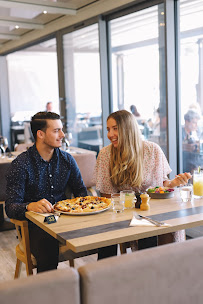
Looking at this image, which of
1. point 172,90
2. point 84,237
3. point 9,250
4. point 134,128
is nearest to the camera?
point 84,237

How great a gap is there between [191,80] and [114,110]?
5.05 feet

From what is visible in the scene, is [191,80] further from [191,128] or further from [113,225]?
[113,225]

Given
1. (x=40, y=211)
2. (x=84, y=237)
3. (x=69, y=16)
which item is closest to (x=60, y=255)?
(x=40, y=211)

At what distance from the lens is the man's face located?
2.68 metres

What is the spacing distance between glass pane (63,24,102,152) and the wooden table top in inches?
137

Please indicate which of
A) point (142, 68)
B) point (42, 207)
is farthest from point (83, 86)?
point (42, 207)

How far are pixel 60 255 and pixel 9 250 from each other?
4.95 feet

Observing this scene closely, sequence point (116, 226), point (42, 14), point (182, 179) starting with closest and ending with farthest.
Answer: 1. point (116, 226)
2. point (182, 179)
3. point (42, 14)

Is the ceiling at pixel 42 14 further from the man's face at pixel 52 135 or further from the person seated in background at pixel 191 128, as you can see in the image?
the man's face at pixel 52 135

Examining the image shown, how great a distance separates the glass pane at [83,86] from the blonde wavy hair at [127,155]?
2.83 metres

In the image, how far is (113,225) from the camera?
1974 mm

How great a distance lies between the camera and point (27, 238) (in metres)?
2.43

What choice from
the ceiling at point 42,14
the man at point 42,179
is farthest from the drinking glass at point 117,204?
the ceiling at point 42,14

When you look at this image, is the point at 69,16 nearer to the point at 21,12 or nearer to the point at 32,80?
the point at 21,12
